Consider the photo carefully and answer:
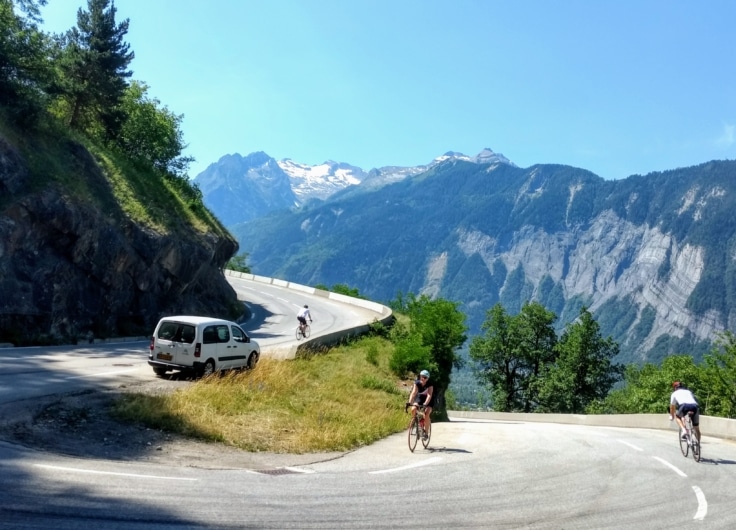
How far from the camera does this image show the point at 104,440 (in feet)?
36.3

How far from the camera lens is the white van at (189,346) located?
18.2m

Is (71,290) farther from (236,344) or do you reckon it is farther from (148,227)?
(236,344)

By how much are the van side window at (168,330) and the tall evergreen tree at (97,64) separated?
28.5 meters

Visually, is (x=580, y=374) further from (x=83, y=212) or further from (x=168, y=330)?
(x=168, y=330)

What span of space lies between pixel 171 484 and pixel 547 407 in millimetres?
64201

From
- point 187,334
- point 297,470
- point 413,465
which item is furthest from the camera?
point 187,334

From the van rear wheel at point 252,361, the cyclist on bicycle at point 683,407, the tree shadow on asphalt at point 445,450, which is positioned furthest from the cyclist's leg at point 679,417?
the van rear wheel at point 252,361

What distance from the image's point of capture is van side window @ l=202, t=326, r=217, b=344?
725 inches

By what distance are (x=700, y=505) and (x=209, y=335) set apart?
13.9m

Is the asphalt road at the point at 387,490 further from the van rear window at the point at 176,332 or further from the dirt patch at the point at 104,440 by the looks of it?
the van rear window at the point at 176,332

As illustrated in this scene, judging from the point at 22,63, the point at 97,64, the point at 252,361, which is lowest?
the point at 252,361

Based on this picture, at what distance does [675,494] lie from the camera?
10.5m

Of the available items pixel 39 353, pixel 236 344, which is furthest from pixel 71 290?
pixel 236 344

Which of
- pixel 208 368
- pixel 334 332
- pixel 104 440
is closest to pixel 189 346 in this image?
pixel 208 368
